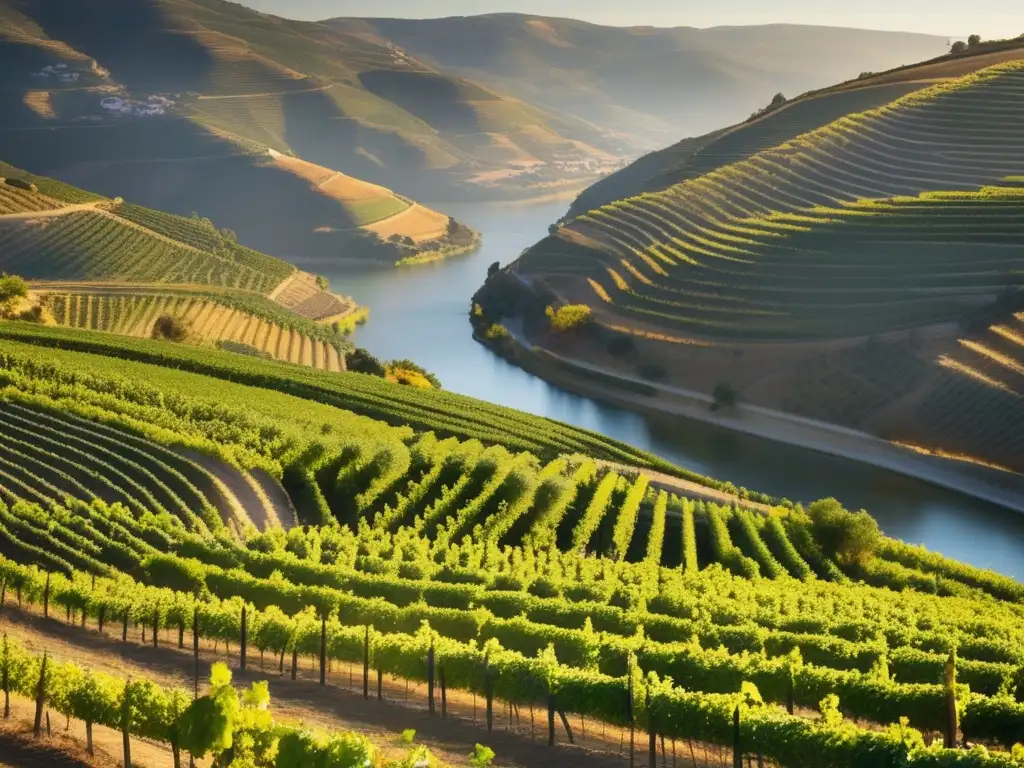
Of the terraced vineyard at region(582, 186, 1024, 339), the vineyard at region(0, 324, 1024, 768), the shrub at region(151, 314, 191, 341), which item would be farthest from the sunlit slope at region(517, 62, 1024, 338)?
the shrub at region(151, 314, 191, 341)

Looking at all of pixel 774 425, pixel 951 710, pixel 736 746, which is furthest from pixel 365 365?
pixel 736 746

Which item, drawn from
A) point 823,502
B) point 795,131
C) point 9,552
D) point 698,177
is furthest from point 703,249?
point 9,552

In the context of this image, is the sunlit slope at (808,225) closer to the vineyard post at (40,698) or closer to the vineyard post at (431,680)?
the vineyard post at (431,680)

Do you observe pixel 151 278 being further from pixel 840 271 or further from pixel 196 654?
pixel 196 654

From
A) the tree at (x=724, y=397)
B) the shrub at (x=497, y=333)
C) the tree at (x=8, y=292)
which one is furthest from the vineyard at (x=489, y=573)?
the shrub at (x=497, y=333)

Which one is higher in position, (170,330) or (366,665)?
(170,330)

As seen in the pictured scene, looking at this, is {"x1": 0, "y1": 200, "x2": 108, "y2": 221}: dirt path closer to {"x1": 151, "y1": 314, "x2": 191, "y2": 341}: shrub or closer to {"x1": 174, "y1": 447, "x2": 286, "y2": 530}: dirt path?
{"x1": 151, "y1": 314, "x2": 191, "y2": 341}: shrub

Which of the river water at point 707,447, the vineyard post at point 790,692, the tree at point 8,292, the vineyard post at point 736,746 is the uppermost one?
the tree at point 8,292
